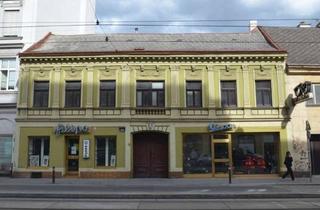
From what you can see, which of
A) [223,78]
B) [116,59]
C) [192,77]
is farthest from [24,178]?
[223,78]

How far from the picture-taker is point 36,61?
86.5ft

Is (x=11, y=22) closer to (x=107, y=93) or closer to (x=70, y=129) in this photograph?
(x=107, y=93)

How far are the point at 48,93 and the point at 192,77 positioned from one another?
9452 mm

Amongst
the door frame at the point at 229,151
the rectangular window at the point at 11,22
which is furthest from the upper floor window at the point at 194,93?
the rectangular window at the point at 11,22

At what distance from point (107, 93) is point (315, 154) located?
14000 millimetres

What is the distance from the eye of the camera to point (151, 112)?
25.8 m

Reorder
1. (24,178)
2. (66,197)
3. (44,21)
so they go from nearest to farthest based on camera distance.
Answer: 1. (66,197)
2. (24,178)
3. (44,21)

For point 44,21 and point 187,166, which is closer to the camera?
point 187,166

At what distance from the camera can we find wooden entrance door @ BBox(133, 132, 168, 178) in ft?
84.4

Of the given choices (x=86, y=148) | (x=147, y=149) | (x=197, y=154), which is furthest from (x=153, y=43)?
(x=86, y=148)

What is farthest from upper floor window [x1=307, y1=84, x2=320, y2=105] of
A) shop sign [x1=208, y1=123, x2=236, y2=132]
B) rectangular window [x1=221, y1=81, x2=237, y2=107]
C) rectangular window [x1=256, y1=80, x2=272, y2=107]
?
shop sign [x1=208, y1=123, x2=236, y2=132]

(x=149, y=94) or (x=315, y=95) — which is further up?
(x=149, y=94)

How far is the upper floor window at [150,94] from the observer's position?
26.0 metres

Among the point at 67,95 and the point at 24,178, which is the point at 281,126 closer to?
the point at 67,95
